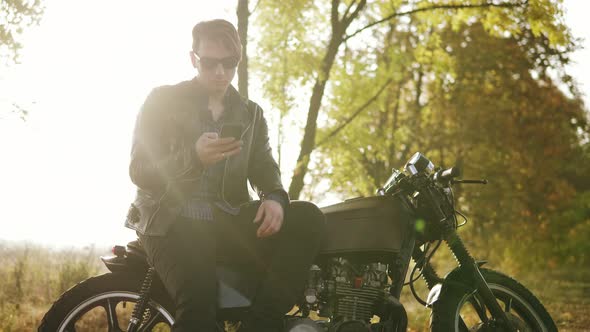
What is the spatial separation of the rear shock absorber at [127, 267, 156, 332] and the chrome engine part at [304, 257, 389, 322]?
82 cm

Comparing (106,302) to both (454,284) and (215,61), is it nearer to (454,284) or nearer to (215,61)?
(215,61)

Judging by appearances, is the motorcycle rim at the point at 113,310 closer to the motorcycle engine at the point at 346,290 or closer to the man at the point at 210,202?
the man at the point at 210,202

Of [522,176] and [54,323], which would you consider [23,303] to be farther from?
[522,176]

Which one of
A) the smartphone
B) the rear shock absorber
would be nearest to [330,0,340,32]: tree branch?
the smartphone

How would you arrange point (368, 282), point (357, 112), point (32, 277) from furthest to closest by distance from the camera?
point (357, 112)
point (32, 277)
point (368, 282)

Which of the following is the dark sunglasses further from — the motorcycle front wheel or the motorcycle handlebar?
the motorcycle front wheel

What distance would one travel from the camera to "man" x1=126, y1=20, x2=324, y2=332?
279 cm

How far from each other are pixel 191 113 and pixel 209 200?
473mm

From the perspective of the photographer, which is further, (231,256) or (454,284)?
(454,284)

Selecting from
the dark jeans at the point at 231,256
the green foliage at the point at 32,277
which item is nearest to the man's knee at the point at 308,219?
the dark jeans at the point at 231,256

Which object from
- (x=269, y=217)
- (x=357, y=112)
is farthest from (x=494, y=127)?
(x=269, y=217)

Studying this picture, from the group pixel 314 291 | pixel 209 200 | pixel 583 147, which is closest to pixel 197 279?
pixel 209 200

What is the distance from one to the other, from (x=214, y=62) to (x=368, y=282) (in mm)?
1461

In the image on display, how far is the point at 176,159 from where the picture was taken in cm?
289
